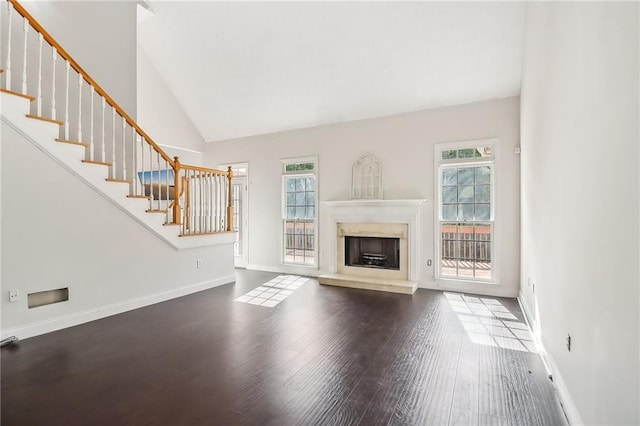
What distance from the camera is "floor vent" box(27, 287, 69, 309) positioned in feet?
10.5

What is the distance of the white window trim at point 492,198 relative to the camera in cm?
471

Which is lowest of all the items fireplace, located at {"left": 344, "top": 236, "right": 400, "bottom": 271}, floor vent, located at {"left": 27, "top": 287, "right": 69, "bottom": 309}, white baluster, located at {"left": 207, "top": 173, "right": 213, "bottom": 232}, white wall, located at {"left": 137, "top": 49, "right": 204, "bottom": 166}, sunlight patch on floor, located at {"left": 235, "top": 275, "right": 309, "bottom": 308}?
sunlight patch on floor, located at {"left": 235, "top": 275, "right": 309, "bottom": 308}

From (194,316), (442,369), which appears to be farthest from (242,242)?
(442,369)

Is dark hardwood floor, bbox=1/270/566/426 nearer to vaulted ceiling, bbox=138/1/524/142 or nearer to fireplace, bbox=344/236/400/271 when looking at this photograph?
fireplace, bbox=344/236/400/271

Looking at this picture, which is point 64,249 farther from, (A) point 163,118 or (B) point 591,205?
(B) point 591,205

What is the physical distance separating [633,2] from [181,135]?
7567 mm

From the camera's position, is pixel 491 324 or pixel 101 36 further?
pixel 101 36

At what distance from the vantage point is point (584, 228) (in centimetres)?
170

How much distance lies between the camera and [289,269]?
6.54m

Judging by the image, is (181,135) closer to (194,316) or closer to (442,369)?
(194,316)

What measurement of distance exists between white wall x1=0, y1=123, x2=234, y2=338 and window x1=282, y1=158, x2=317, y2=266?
267 cm

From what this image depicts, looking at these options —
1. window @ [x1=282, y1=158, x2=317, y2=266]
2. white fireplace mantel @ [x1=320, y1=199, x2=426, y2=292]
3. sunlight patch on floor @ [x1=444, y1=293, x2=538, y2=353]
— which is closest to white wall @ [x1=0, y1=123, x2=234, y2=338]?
window @ [x1=282, y1=158, x2=317, y2=266]

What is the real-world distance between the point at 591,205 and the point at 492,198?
11.3 feet

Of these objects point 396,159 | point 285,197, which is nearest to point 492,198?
point 396,159
